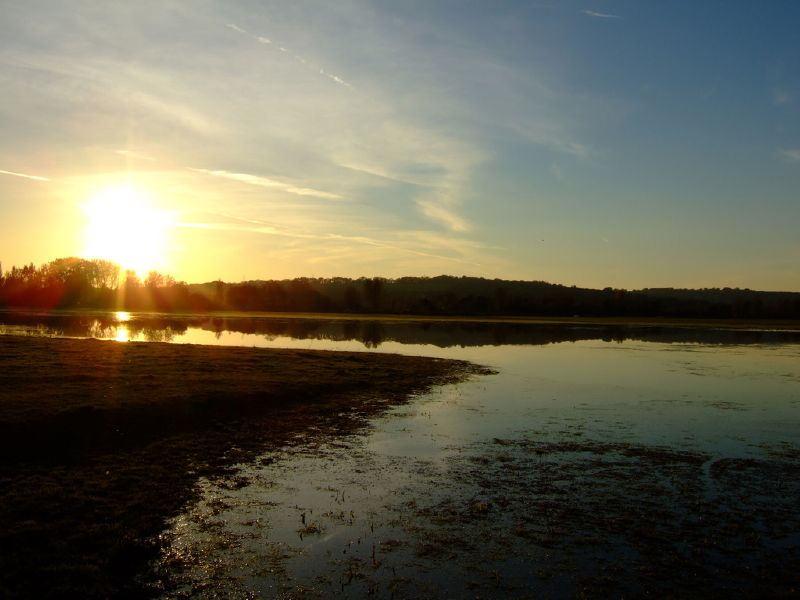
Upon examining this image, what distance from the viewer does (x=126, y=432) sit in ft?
56.0

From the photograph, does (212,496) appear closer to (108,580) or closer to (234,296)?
(108,580)

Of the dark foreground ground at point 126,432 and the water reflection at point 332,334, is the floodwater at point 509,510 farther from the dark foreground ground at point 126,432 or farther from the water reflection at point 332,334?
the water reflection at point 332,334

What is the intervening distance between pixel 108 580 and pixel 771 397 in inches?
1051

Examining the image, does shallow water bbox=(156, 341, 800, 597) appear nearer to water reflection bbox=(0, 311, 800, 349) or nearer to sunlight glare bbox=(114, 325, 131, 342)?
water reflection bbox=(0, 311, 800, 349)

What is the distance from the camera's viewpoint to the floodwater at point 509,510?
892cm

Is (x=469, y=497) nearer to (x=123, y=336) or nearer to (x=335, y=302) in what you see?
(x=123, y=336)

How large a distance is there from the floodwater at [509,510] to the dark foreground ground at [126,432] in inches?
31.1

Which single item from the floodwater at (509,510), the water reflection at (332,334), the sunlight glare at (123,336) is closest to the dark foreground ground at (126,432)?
the floodwater at (509,510)

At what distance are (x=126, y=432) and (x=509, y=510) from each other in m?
10.8

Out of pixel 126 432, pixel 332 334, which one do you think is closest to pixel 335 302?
pixel 332 334

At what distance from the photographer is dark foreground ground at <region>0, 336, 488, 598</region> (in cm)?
930

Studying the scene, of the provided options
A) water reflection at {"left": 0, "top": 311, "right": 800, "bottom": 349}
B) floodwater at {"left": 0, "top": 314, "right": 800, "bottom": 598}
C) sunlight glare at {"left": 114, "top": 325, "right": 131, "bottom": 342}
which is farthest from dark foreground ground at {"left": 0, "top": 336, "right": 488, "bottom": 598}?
water reflection at {"left": 0, "top": 311, "right": 800, "bottom": 349}

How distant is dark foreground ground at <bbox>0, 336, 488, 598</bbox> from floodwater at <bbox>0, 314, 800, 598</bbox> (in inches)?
31.1

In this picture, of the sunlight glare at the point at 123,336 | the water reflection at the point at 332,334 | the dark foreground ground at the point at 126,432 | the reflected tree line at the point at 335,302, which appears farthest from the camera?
the reflected tree line at the point at 335,302
